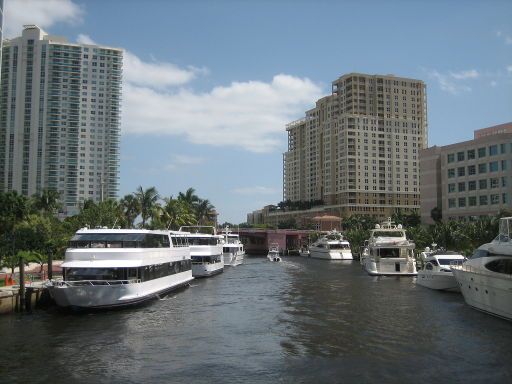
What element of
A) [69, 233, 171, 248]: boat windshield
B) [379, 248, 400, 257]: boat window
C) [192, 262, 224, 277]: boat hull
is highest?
[69, 233, 171, 248]: boat windshield

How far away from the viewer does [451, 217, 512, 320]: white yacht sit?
30609 mm

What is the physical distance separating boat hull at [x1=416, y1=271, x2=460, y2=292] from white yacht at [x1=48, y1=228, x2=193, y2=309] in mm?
26131

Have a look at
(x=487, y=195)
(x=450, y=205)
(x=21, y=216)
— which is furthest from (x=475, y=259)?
(x=450, y=205)

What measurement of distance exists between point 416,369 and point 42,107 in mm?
151386

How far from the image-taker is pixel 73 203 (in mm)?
153250

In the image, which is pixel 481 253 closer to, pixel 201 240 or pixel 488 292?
pixel 488 292

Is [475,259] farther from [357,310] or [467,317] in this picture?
[357,310]

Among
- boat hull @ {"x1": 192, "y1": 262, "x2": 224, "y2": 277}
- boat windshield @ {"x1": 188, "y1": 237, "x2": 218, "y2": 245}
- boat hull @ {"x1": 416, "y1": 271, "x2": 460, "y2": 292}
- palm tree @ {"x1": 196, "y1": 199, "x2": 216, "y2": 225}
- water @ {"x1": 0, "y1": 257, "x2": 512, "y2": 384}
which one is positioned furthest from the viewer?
palm tree @ {"x1": 196, "y1": 199, "x2": 216, "y2": 225}

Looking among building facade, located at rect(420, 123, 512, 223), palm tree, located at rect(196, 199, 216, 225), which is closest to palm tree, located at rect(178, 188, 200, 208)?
palm tree, located at rect(196, 199, 216, 225)

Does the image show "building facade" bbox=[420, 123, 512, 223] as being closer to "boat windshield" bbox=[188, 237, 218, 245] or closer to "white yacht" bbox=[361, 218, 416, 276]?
"white yacht" bbox=[361, 218, 416, 276]

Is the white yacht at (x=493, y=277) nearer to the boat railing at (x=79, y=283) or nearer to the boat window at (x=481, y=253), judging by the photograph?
the boat window at (x=481, y=253)

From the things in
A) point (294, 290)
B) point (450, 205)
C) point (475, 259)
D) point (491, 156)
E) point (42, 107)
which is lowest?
point (294, 290)

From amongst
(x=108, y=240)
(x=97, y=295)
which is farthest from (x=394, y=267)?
(x=97, y=295)

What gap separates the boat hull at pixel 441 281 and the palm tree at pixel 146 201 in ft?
194
